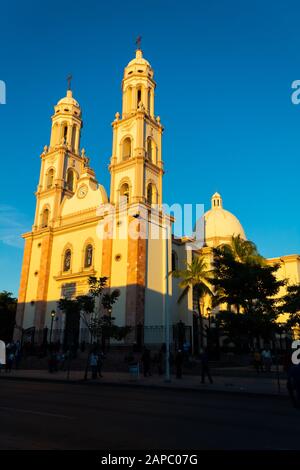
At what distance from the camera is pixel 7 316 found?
47.7 meters

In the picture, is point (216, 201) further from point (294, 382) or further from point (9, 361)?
point (294, 382)

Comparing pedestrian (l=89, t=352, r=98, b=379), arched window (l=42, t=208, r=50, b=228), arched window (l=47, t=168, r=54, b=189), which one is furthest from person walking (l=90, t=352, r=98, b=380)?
arched window (l=47, t=168, r=54, b=189)

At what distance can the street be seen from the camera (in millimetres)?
5836

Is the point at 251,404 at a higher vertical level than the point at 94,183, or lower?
lower

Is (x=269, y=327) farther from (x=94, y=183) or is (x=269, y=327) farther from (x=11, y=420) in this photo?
(x=94, y=183)

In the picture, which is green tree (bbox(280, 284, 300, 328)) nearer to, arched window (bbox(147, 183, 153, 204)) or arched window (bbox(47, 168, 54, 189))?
arched window (bbox(147, 183, 153, 204))

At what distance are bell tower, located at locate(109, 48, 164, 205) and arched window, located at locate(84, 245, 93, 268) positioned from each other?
196 inches

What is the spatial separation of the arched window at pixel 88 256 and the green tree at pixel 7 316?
16.5 m

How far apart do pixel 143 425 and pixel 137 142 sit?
106 feet

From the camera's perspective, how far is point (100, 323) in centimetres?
2181

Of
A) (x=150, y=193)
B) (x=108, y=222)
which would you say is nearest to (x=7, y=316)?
(x=108, y=222)

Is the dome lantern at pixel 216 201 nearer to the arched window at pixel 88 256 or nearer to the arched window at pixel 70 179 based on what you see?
the arched window at pixel 70 179
